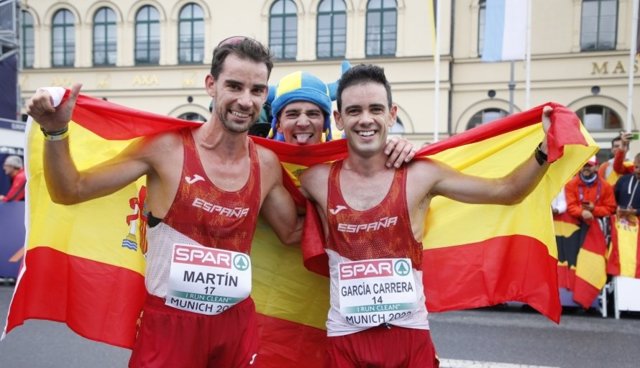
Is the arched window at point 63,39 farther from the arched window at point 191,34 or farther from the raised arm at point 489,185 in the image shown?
the raised arm at point 489,185

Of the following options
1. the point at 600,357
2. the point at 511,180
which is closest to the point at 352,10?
the point at 600,357

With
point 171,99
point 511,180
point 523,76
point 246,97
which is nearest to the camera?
point 246,97

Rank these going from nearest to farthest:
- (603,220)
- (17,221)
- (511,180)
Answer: (511,180) → (603,220) → (17,221)

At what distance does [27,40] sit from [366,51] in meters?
14.9

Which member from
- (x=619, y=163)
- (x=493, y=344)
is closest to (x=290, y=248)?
(x=493, y=344)

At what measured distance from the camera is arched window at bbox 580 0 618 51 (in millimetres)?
20938

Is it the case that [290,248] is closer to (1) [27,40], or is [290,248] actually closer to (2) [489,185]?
(2) [489,185]

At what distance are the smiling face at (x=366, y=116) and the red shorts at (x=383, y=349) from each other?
0.81m

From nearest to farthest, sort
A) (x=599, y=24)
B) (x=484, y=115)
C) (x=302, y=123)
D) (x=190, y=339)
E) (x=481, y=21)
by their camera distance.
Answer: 1. (x=190, y=339)
2. (x=302, y=123)
3. (x=599, y=24)
4. (x=481, y=21)
5. (x=484, y=115)

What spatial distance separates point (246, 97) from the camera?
263 centimetres

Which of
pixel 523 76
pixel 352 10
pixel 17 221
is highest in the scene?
pixel 352 10

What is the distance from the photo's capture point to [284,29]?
2406 centimetres

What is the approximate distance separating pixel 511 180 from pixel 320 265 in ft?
3.38

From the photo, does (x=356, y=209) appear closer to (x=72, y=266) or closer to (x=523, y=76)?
(x=72, y=266)
